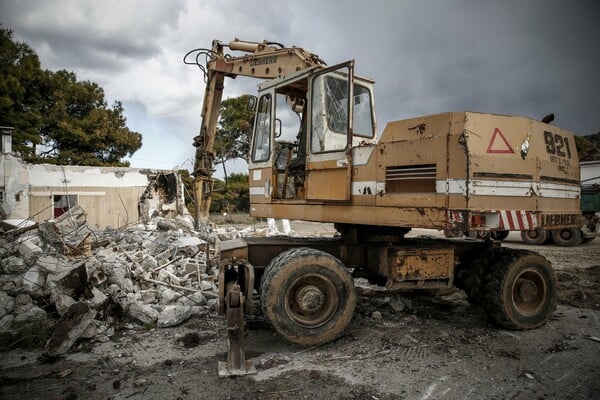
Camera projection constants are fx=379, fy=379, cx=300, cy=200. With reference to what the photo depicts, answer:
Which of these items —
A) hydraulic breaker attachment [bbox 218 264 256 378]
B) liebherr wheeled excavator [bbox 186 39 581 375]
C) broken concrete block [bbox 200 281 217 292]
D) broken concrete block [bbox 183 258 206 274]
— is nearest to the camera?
hydraulic breaker attachment [bbox 218 264 256 378]

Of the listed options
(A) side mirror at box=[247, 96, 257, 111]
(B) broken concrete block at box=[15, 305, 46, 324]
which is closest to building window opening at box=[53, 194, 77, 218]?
(B) broken concrete block at box=[15, 305, 46, 324]

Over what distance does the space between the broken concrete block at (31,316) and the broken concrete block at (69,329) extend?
0.58m

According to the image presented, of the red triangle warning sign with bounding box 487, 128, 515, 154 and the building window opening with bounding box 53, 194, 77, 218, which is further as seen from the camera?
the building window opening with bounding box 53, 194, 77, 218

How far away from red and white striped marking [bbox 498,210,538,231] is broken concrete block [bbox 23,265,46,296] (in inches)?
243

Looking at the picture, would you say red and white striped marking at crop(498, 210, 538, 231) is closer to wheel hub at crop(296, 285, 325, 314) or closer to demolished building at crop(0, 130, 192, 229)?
wheel hub at crop(296, 285, 325, 314)

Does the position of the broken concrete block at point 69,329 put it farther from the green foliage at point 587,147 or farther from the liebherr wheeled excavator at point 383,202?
the green foliage at point 587,147

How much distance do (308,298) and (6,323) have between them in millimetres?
3786

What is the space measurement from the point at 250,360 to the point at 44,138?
24.1 meters

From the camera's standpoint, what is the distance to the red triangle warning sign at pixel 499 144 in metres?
4.16

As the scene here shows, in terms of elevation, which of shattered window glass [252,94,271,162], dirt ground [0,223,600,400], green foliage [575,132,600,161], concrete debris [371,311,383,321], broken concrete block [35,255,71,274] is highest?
green foliage [575,132,600,161]

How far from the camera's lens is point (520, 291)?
4887 mm

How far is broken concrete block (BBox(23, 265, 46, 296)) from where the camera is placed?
541cm

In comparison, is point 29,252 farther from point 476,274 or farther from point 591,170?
point 591,170

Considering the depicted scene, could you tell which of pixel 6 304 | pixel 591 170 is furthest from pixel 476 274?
pixel 591 170
